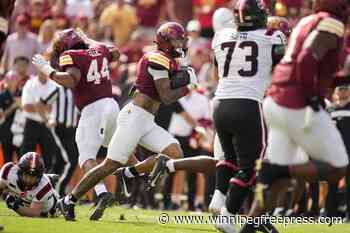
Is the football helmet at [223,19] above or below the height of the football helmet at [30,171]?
above

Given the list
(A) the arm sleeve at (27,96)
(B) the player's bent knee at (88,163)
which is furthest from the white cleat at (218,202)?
(A) the arm sleeve at (27,96)

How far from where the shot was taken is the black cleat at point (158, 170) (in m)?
9.29

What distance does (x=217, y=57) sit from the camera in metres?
8.79

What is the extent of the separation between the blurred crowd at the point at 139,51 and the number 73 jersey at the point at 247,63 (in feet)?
12.2

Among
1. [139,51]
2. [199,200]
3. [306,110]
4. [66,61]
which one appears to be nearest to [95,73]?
[66,61]

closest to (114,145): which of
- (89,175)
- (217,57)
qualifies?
(89,175)

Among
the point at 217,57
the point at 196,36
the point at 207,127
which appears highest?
the point at 217,57

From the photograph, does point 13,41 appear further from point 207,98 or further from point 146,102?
point 146,102

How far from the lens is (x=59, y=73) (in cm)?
1013

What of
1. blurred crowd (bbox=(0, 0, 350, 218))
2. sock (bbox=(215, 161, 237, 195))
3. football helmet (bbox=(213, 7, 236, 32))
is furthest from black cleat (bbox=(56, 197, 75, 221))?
football helmet (bbox=(213, 7, 236, 32))

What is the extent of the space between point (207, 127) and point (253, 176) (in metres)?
6.27

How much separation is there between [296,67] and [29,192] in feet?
12.4

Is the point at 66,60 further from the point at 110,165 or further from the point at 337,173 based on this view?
the point at 337,173

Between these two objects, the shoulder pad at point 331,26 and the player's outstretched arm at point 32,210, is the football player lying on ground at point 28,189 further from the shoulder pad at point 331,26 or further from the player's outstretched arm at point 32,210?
the shoulder pad at point 331,26
